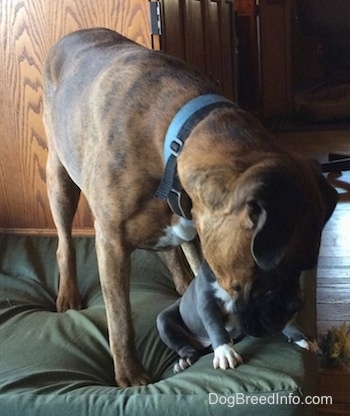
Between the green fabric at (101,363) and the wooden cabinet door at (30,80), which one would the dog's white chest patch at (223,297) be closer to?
the green fabric at (101,363)

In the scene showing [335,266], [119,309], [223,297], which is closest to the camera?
[223,297]

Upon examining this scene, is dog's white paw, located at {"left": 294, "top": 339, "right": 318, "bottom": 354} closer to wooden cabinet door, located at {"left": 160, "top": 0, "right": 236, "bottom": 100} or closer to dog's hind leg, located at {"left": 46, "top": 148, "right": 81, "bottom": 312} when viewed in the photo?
dog's hind leg, located at {"left": 46, "top": 148, "right": 81, "bottom": 312}

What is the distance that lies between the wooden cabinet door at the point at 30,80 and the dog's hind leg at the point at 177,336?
0.78m

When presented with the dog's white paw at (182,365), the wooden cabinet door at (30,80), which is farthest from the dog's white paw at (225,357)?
the wooden cabinet door at (30,80)

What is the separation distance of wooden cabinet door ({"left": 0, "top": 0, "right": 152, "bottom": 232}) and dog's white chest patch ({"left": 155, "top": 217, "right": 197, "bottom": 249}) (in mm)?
768

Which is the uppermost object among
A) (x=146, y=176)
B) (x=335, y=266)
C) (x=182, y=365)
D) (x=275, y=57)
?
(x=146, y=176)

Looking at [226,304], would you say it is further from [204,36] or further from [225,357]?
[204,36]

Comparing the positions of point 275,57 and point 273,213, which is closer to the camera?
point 273,213

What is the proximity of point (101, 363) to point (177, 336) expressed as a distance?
193 millimetres

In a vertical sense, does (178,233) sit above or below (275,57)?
above

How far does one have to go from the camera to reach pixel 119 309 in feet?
5.29

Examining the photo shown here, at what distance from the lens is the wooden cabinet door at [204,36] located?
233 centimetres

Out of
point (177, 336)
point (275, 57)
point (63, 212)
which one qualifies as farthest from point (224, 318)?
point (275, 57)

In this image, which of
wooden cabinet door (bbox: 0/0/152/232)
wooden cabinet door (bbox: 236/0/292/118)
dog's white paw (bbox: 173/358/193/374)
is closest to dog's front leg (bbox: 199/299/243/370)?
dog's white paw (bbox: 173/358/193/374)
